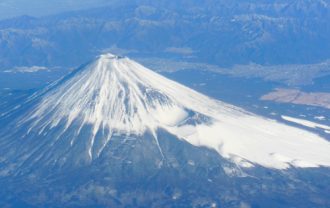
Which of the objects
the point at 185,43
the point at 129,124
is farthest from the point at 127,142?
the point at 185,43

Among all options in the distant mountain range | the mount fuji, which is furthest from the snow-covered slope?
the distant mountain range

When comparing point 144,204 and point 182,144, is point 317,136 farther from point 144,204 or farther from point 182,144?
point 144,204

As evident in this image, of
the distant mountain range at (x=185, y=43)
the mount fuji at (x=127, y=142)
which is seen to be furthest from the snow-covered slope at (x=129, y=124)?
the distant mountain range at (x=185, y=43)

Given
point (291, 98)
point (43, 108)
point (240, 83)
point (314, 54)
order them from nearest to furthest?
point (43, 108) < point (291, 98) < point (240, 83) < point (314, 54)

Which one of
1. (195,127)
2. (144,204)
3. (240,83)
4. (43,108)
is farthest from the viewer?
(240,83)

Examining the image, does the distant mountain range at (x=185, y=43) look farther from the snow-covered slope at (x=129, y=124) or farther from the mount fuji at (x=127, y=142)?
the mount fuji at (x=127, y=142)

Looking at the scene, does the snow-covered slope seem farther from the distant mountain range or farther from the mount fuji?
the distant mountain range

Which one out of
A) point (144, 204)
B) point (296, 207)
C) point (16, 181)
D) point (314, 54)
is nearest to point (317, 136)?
point (296, 207)

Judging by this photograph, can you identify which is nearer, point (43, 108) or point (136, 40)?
point (43, 108)

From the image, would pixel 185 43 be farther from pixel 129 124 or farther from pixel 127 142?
pixel 127 142
